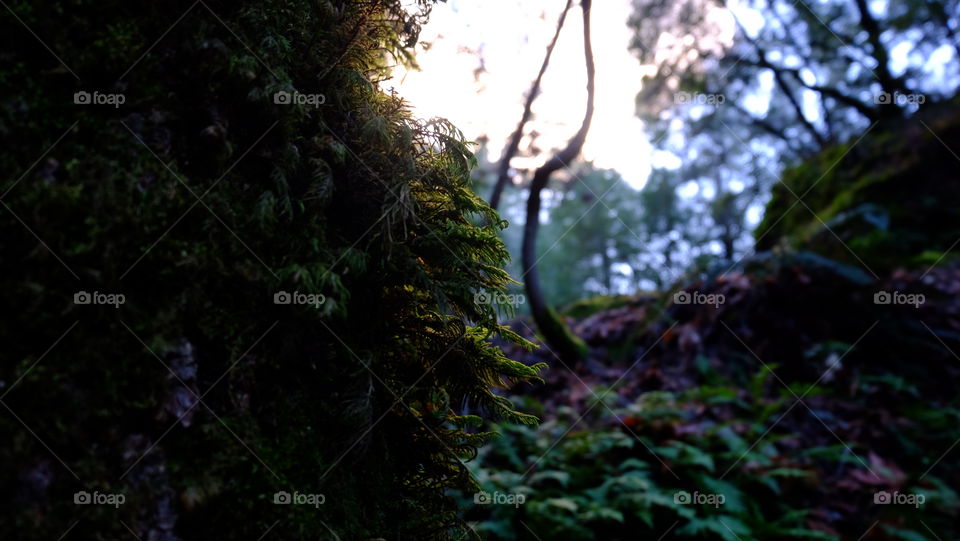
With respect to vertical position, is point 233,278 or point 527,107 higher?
point 527,107

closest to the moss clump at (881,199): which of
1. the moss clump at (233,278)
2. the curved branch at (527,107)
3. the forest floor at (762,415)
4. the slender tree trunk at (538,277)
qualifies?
the forest floor at (762,415)

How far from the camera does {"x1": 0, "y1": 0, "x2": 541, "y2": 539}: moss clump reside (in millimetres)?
836

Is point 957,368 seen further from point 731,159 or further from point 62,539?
point 731,159

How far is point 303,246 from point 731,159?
108ft

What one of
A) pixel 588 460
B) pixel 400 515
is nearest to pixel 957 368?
pixel 588 460

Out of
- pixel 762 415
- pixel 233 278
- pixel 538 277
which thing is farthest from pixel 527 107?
pixel 233 278

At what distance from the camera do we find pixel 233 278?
1.06m

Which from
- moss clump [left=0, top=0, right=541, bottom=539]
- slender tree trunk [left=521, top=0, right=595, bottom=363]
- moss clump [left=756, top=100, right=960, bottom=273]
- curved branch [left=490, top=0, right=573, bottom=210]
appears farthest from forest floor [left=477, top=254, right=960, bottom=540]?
moss clump [left=0, top=0, right=541, bottom=539]

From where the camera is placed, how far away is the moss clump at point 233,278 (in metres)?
0.84

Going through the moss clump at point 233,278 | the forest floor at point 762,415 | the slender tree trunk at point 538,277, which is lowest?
the moss clump at point 233,278

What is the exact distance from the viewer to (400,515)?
46.8 inches

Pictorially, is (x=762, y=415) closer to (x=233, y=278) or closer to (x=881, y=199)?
(x=233, y=278)

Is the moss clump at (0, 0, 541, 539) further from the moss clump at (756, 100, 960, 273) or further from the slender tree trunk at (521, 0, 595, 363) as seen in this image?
the moss clump at (756, 100, 960, 273)

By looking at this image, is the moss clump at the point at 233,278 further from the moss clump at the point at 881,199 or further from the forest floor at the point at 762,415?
the moss clump at the point at 881,199
